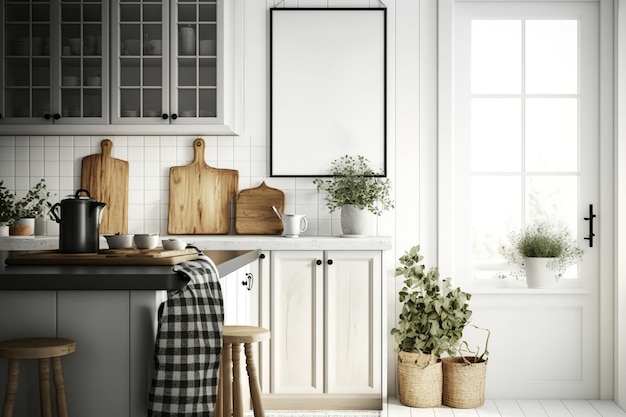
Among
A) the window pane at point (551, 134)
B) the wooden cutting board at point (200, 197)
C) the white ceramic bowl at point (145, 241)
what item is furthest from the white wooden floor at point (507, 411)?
the white ceramic bowl at point (145, 241)

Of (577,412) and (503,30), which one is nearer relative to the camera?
(577,412)

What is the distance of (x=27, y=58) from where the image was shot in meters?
3.83

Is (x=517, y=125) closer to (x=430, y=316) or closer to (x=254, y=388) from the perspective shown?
(x=430, y=316)

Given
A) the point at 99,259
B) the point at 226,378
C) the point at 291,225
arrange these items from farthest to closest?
1. the point at 291,225
2. the point at 226,378
3. the point at 99,259

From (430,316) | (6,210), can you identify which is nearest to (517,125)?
(430,316)

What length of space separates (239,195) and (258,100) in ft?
1.99

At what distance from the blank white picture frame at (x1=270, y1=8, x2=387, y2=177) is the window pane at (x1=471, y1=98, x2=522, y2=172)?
0.64m

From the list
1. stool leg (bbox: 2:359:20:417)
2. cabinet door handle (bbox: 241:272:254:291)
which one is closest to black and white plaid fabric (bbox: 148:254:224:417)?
stool leg (bbox: 2:359:20:417)

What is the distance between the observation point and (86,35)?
3.81 m

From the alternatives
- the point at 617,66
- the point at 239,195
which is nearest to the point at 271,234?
the point at 239,195

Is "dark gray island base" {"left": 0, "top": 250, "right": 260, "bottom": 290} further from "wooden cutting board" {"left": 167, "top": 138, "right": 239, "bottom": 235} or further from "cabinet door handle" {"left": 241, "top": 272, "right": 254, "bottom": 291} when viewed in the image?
"wooden cutting board" {"left": 167, "top": 138, "right": 239, "bottom": 235}

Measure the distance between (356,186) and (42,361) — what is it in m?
2.48

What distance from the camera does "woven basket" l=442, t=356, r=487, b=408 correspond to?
3748 millimetres

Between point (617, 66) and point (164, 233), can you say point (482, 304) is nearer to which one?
point (617, 66)
